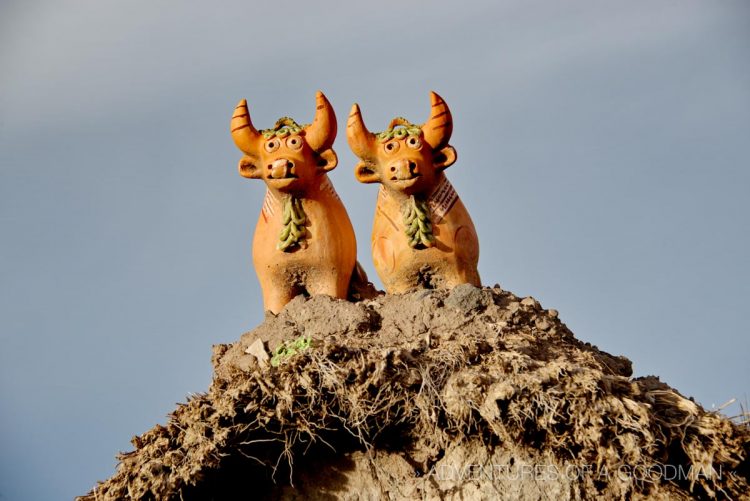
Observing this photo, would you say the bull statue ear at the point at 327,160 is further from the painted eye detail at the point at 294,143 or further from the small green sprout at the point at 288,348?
the small green sprout at the point at 288,348

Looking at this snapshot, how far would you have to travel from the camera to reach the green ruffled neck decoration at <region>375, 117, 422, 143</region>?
8008 mm

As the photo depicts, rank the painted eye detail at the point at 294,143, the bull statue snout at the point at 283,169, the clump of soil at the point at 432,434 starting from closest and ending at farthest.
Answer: the clump of soil at the point at 432,434 < the bull statue snout at the point at 283,169 < the painted eye detail at the point at 294,143

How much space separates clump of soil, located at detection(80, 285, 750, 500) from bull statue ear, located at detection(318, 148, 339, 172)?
1953mm

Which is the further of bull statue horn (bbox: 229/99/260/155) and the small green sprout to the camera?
bull statue horn (bbox: 229/99/260/155)

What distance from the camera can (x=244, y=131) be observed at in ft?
26.3

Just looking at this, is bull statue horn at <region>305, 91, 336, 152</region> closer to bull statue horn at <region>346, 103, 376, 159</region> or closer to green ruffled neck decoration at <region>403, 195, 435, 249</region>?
bull statue horn at <region>346, 103, 376, 159</region>

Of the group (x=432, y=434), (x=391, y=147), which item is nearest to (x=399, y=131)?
(x=391, y=147)

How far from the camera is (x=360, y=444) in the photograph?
6.35 metres

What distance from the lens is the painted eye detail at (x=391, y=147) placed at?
7912mm

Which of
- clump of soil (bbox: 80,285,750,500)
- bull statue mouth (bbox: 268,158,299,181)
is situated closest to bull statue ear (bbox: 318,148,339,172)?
bull statue mouth (bbox: 268,158,299,181)

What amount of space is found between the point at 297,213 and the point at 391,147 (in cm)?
91

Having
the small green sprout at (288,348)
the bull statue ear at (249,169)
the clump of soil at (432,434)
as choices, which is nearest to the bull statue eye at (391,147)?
the bull statue ear at (249,169)

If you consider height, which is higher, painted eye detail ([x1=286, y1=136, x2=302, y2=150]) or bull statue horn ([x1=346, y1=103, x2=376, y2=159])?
bull statue horn ([x1=346, y1=103, x2=376, y2=159])

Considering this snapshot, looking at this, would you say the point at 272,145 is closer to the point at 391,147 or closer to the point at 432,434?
the point at 391,147
